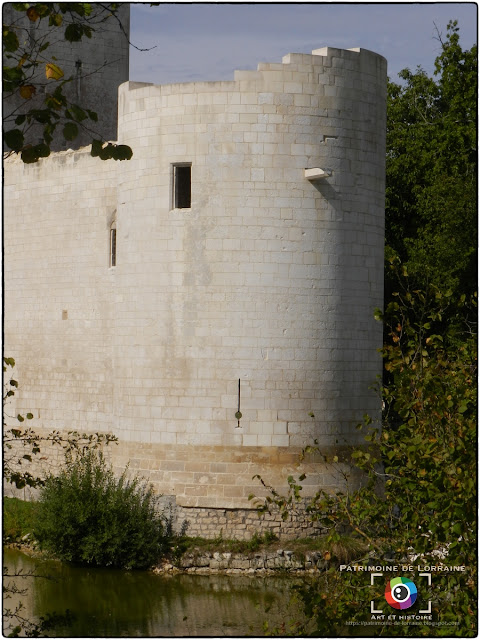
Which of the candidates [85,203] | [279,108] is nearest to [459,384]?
[279,108]

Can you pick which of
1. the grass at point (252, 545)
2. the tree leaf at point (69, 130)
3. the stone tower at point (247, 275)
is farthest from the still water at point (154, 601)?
the tree leaf at point (69, 130)

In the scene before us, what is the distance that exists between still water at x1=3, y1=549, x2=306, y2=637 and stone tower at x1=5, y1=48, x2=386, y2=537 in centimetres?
98

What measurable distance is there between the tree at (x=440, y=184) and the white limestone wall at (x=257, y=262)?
575cm

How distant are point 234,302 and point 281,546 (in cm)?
288

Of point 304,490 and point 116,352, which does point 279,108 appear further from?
point 304,490

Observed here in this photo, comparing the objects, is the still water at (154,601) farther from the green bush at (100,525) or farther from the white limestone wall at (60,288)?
the white limestone wall at (60,288)

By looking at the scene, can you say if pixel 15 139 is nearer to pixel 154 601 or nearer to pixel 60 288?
pixel 154 601

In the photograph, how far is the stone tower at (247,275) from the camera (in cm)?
1242

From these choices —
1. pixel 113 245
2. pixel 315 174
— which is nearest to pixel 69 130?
pixel 315 174

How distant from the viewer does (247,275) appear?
40.9 feet

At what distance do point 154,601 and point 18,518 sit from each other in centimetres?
398

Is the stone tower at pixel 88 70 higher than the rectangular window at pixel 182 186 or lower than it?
higher

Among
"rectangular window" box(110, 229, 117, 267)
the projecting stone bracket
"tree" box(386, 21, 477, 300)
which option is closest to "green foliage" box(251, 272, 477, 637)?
the projecting stone bracket

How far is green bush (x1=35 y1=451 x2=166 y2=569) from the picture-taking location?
1205 centimetres
